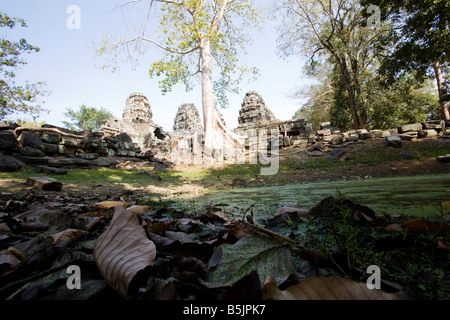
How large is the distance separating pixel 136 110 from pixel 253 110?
808 cm

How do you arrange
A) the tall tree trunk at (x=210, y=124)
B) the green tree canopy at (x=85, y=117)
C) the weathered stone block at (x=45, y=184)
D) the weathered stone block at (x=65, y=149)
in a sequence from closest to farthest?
the weathered stone block at (x=45, y=184) < the weathered stone block at (x=65, y=149) < the tall tree trunk at (x=210, y=124) < the green tree canopy at (x=85, y=117)

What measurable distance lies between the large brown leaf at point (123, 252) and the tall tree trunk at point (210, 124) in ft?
29.2

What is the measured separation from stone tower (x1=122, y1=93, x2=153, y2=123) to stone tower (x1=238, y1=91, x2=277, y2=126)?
665 cm

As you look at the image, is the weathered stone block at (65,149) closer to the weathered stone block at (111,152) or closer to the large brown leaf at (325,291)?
the weathered stone block at (111,152)

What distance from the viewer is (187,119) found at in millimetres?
19250

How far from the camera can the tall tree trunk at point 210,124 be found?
9.90 meters

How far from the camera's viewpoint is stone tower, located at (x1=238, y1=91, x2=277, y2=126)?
13.8 metres

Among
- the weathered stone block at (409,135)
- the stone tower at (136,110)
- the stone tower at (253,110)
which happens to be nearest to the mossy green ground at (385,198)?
the weathered stone block at (409,135)

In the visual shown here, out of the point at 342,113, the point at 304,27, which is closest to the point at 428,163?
the point at 304,27

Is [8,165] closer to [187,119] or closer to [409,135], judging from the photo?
[409,135]

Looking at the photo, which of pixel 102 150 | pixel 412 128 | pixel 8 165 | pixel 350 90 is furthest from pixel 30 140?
pixel 350 90

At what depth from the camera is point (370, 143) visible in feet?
26.9

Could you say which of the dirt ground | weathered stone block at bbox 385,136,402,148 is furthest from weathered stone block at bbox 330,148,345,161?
weathered stone block at bbox 385,136,402,148
